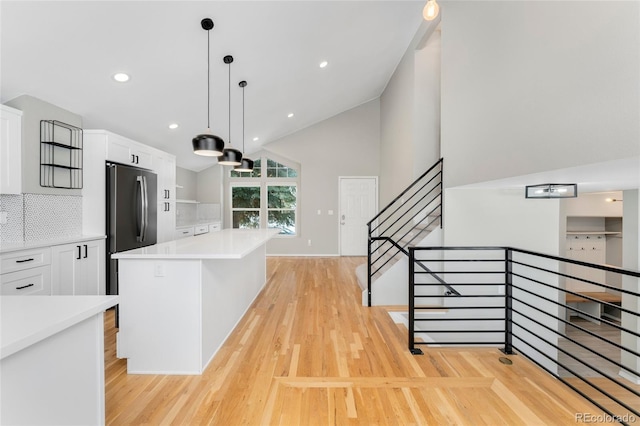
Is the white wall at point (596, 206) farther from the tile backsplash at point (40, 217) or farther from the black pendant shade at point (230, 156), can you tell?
the tile backsplash at point (40, 217)

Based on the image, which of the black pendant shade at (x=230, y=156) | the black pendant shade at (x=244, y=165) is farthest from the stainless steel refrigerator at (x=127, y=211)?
the black pendant shade at (x=230, y=156)

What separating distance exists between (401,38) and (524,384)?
4820mm

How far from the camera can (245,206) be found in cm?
779

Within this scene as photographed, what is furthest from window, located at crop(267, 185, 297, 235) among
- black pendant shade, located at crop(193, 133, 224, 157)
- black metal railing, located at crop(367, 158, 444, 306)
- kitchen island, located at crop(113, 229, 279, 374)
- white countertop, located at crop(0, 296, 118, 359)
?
white countertop, located at crop(0, 296, 118, 359)

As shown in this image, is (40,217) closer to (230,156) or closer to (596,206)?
(230,156)

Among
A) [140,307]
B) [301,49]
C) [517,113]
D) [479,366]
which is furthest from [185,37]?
[479,366]

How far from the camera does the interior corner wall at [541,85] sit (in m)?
1.37

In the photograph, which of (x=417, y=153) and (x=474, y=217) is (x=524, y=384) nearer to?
(x=474, y=217)

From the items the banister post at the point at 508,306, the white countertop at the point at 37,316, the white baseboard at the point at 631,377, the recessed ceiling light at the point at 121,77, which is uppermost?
the recessed ceiling light at the point at 121,77

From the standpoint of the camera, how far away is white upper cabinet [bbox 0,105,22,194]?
9.14 ft

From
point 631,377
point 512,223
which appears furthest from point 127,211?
point 631,377

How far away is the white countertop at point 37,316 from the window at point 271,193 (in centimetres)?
648

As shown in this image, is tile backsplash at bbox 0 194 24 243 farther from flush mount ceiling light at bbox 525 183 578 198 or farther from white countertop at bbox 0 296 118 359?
flush mount ceiling light at bbox 525 183 578 198

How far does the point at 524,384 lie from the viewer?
210cm
